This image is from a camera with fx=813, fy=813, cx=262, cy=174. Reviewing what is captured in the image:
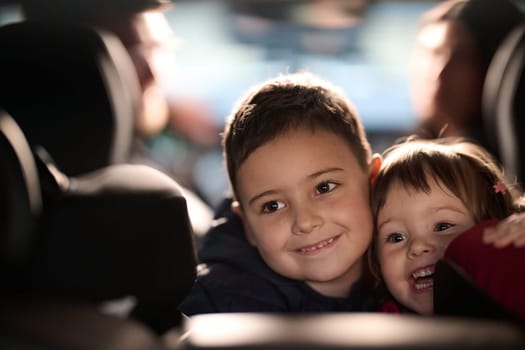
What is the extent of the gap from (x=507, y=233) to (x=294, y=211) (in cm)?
63

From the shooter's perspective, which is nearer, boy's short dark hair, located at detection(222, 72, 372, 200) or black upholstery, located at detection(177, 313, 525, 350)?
black upholstery, located at detection(177, 313, 525, 350)

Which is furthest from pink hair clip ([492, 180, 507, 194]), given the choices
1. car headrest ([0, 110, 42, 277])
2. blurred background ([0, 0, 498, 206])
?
blurred background ([0, 0, 498, 206])

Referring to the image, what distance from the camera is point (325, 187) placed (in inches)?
71.0

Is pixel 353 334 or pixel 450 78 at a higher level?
pixel 353 334

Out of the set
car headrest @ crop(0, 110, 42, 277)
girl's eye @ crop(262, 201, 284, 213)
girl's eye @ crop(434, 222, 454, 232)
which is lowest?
girl's eye @ crop(262, 201, 284, 213)

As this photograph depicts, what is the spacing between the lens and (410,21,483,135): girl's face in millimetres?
2186

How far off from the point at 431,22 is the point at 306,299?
1.16 metres

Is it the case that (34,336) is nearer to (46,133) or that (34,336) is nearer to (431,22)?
(46,133)

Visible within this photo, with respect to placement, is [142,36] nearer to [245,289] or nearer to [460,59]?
[460,59]

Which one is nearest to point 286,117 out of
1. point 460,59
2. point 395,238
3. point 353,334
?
point 395,238

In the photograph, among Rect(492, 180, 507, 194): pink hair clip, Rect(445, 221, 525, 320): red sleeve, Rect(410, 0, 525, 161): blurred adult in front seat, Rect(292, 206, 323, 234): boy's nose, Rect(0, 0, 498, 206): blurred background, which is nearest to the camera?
Rect(445, 221, 525, 320): red sleeve

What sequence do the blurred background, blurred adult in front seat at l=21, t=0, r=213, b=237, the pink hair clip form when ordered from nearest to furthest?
the pink hair clip
blurred adult in front seat at l=21, t=0, r=213, b=237
the blurred background

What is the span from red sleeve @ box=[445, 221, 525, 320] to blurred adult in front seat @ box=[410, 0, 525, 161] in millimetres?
891

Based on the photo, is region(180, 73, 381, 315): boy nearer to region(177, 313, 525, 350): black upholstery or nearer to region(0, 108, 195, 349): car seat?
region(0, 108, 195, 349): car seat
